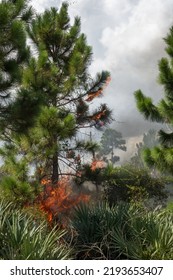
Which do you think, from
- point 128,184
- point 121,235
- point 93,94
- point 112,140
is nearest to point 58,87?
point 93,94

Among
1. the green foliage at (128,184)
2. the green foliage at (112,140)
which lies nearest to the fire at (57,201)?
the green foliage at (128,184)

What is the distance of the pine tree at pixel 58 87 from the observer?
1912 cm

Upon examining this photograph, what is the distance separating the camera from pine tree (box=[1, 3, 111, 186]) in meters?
19.1

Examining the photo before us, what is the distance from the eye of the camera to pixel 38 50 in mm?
21500

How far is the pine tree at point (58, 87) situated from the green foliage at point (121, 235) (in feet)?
34.1

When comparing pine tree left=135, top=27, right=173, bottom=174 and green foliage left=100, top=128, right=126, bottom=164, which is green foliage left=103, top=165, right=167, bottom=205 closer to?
pine tree left=135, top=27, right=173, bottom=174

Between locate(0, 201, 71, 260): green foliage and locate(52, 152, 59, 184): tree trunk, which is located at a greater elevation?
locate(52, 152, 59, 184): tree trunk

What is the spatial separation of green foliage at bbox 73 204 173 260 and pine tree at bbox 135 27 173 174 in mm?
7019

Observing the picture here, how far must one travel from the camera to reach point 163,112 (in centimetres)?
1614

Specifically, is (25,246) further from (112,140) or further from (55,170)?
(112,140)

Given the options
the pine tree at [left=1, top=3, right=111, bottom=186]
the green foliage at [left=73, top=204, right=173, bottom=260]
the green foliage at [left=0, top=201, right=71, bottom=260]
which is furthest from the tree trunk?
the green foliage at [left=0, top=201, right=71, bottom=260]

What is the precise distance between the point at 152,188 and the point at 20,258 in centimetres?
2140

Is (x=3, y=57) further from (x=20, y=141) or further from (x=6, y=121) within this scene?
(x=20, y=141)

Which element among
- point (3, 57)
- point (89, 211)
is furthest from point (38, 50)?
point (89, 211)
